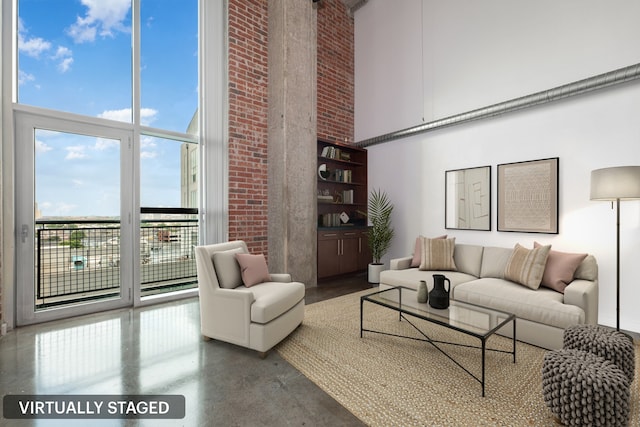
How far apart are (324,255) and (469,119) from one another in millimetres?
3033

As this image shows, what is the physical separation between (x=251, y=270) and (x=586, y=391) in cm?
263

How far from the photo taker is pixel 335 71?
5949mm

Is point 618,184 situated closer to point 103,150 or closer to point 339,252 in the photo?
point 339,252

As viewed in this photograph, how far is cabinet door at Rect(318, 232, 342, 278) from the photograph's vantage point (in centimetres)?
507

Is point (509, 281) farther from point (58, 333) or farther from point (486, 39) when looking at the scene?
point (58, 333)

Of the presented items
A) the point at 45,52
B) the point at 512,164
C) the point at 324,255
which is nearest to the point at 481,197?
the point at 512,164

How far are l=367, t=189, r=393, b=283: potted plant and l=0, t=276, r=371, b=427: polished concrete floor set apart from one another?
111 inches

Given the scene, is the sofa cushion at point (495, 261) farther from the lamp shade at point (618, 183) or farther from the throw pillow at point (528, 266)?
the lamp shade at point (618, 183)

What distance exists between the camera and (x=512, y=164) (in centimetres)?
393

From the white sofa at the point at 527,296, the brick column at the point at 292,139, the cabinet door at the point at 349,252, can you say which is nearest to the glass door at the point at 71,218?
the brick column at the point at 292,139

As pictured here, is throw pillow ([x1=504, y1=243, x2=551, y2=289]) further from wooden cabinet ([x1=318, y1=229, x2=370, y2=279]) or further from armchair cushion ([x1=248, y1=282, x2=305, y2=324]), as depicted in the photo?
wooden cabinet ([x1=318, y1=229, x2=370, y2=279])

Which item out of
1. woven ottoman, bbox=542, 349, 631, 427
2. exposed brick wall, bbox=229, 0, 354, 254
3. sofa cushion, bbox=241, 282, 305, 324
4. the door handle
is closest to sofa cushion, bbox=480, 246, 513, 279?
woven ottoman, bbox=542, 349, 631, 427

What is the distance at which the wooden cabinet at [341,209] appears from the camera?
5.21 m

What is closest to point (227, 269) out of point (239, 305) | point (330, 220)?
point (239, 305)
